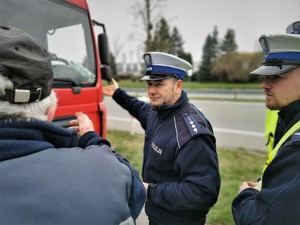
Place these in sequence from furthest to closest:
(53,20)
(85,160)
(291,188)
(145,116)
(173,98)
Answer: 1. (53,20)
2. (145,116)
3. (173,98)
4. (291,188)
5. (85,160)

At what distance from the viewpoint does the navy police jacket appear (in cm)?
180

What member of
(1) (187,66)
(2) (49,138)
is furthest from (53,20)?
(2) (49,138)

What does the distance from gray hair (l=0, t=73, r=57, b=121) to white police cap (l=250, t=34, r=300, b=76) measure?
3.55ft

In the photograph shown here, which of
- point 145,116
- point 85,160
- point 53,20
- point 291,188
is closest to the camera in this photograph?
point 85,160

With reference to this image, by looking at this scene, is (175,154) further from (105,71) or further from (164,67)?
(105,71)

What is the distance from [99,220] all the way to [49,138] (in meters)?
0.34

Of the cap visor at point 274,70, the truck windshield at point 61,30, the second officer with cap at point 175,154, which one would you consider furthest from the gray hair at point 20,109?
the truck windshield at point 61,30

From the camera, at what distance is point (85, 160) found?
1.03 meters

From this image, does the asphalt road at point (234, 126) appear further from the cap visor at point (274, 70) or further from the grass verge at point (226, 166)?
the cap visor at point (274, 70)

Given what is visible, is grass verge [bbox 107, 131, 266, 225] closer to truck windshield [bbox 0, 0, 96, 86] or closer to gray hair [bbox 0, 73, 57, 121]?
truck windshield [bbox 0, 0, 96, 86]

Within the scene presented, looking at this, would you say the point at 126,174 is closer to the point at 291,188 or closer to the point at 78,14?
the point at 291,188

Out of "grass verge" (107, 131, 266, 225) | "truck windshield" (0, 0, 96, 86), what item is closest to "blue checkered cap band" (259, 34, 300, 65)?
"truck windshield" (0, 0, 96, 86)

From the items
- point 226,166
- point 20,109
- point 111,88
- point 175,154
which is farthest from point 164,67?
point 226,166

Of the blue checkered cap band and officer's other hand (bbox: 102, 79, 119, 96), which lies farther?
officer's other hand (bbox: 102, 79, 119, 96)
